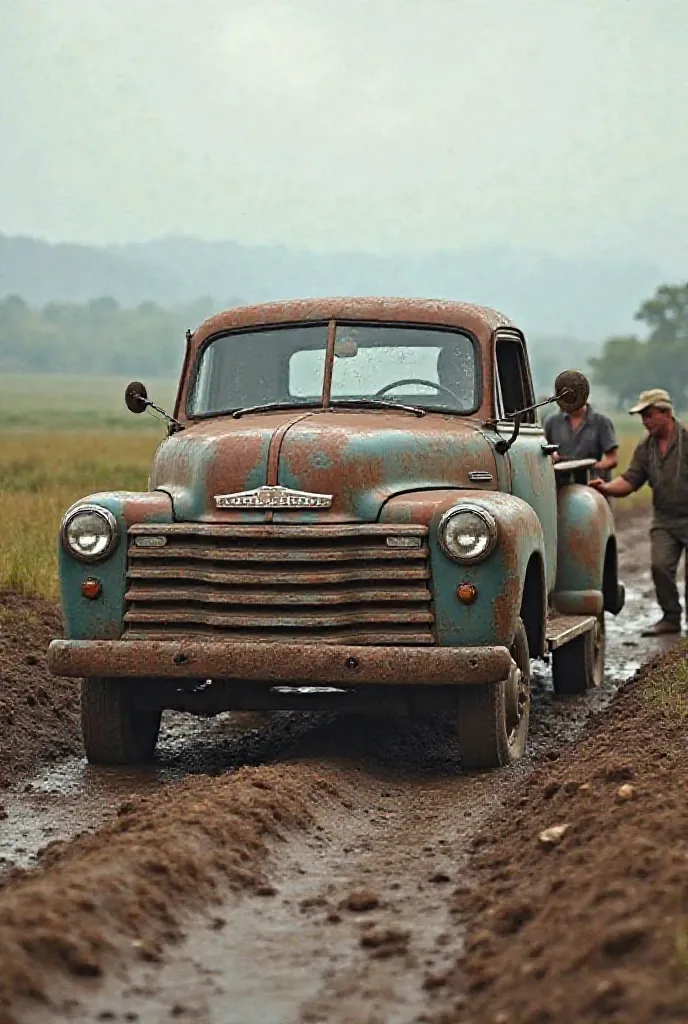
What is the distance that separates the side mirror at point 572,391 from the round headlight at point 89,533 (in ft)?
7.28

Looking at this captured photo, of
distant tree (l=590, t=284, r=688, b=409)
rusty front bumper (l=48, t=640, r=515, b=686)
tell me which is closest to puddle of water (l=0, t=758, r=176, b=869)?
rusty front bumper (l=48, t=640, r=515, b=686)

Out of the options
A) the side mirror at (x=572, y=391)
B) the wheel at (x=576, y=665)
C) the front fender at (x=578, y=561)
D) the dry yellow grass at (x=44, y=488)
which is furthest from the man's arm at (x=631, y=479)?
the dry yellow grass at (x=44, y=488)

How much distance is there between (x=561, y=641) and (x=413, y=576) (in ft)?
5.87

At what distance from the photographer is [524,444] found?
8695mm

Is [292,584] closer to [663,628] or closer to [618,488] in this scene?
[618,488]

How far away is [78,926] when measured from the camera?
14.7 ft

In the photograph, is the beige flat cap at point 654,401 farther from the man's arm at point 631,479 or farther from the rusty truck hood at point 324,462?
the rusty truck hood at point 324,462

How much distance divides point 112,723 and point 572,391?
260 cm

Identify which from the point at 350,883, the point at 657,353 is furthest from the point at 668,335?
the point at 350,883

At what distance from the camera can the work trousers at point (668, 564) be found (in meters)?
12.8

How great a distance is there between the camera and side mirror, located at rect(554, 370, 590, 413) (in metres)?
8.24

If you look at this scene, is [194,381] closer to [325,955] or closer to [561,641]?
[561,641]

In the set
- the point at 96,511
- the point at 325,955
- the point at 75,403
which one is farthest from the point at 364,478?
the point at 75,403

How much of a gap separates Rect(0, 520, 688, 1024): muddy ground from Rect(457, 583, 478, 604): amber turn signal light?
2.46 ft
